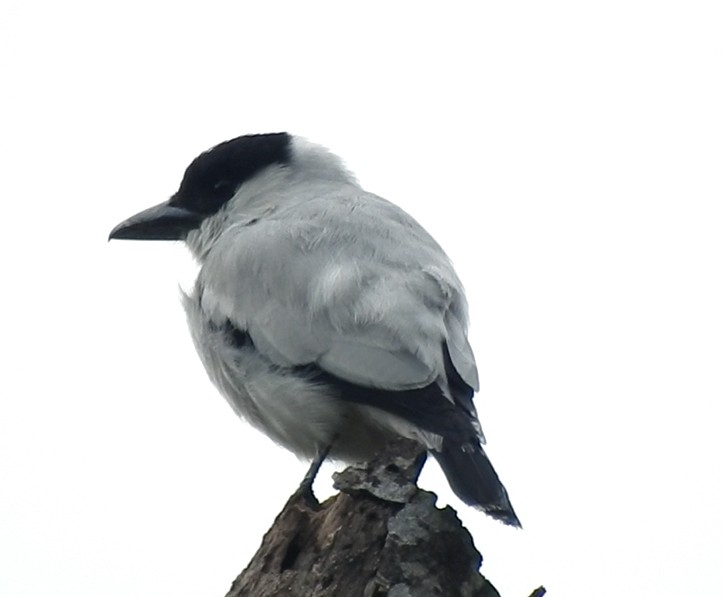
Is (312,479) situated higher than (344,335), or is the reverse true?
(344,335)

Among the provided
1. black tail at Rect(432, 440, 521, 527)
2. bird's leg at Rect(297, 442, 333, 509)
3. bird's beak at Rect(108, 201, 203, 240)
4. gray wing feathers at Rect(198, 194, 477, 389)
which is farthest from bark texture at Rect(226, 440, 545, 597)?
bird's beak at Rect(108, 201, 203, 240)

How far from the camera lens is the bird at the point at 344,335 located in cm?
678

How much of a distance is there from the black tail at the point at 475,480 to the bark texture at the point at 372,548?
0.60m

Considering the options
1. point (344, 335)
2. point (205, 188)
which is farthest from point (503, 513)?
point (205, 188)

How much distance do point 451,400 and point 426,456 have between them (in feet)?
1.14

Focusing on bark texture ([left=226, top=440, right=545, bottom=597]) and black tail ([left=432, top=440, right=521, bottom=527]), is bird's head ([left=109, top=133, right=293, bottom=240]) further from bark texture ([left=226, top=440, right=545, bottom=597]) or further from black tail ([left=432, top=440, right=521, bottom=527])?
bark texture ([left=226, top=440, right=545, bottom=597])

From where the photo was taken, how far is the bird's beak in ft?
30.8

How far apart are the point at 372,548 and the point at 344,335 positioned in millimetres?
1909

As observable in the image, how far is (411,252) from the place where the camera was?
780 centimetres

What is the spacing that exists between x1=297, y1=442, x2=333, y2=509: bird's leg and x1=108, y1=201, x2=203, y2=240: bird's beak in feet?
8.20

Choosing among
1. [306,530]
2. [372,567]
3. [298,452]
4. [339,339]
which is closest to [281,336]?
[339,339]

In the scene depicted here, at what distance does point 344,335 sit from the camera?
7.09 metres

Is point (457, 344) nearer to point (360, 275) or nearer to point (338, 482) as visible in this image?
point (360, 275)

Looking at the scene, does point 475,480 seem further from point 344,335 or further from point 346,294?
point 346,294
